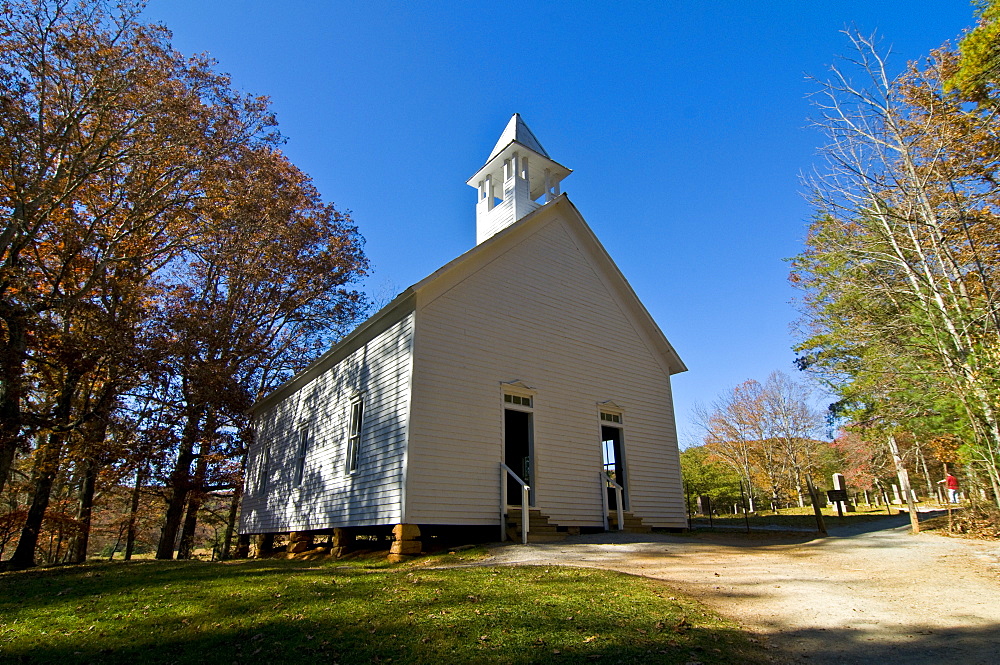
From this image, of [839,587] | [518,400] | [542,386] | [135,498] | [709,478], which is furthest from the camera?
[709,478]

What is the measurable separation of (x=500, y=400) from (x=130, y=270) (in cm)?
1251

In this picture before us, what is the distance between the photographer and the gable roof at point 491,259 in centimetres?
1180

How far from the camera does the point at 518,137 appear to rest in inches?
691

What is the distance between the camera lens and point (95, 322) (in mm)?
15344

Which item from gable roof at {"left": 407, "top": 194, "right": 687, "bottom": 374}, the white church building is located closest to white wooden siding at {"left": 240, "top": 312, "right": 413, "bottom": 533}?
the white church building

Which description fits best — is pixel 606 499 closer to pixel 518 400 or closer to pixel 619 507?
pixel 619 507

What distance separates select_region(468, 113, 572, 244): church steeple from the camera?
1656 cm

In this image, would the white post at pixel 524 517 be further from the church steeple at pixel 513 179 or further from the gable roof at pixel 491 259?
the church steeple at pixel 513 179

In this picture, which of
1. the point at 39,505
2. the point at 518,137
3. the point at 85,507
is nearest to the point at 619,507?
the point at 518,137

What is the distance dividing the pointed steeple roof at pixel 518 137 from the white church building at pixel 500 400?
135 mm

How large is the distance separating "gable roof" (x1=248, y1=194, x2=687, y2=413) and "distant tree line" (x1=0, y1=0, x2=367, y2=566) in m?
4.86

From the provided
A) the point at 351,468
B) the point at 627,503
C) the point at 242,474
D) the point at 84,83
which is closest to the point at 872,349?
the point at 627,503

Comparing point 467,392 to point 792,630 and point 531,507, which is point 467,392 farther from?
point 792,630

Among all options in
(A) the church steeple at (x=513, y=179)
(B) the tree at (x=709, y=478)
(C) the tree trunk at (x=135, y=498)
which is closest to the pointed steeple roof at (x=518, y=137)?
(A) the church steeple at (x=513, y=179)
